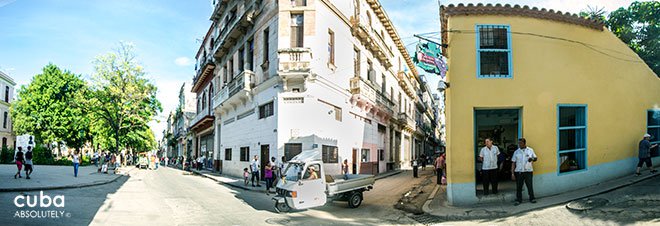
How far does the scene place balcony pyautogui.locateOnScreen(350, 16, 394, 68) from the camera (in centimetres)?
2338

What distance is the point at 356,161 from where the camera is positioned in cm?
2289

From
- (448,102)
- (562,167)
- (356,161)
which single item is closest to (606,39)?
(562,167)

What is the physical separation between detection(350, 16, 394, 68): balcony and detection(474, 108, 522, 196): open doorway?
1097 centimetres

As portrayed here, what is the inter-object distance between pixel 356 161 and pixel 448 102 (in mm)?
12333

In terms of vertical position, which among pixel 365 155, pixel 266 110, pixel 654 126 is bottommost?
pixel 365 155

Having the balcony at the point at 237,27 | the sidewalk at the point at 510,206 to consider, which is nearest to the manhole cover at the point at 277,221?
the sidewalk at the point at 510,206

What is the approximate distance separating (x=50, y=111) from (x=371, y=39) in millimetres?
35306

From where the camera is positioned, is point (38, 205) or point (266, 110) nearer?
point (38, 205)

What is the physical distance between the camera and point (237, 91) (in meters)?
23.1

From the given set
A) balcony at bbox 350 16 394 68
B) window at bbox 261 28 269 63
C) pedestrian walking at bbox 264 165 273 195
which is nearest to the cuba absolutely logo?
pedestrian walking at bbox 264 165 273 195

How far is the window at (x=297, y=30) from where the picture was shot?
63.4ft

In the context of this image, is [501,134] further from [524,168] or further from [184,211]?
[184,211]

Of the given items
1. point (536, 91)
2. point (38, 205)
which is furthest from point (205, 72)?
point (536, 91)

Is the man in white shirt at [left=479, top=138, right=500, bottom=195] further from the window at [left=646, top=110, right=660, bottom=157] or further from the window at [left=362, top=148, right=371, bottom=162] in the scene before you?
the window at [left=362, top=148, right=371, bottom=162]
